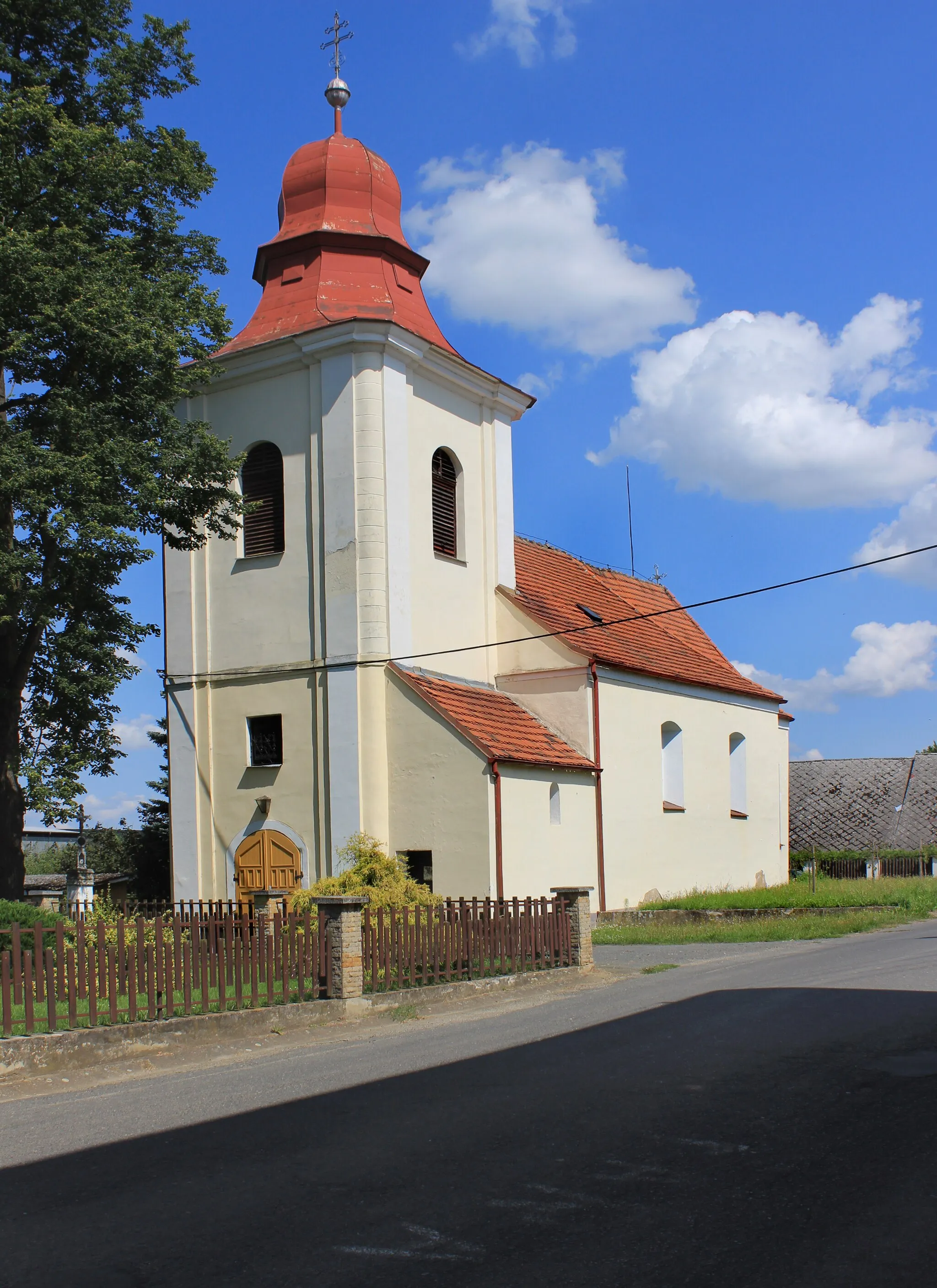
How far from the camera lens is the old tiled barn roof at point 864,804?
4466 cm

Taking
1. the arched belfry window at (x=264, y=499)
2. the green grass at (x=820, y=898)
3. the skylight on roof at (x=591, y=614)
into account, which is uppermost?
the arched belfry window at (x=264, y=499)

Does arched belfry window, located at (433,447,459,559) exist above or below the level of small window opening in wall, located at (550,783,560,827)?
above

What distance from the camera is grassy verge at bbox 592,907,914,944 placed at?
20.0 metres

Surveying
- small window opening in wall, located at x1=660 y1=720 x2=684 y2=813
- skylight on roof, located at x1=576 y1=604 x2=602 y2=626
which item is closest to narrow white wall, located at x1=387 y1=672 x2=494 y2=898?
skylight on roof, located at x1=576 y1=604 x2=602 y2=626

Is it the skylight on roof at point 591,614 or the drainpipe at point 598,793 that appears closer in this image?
the drainpipe at point 598,793

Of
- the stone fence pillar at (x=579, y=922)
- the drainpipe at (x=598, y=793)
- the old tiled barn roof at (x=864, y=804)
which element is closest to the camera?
the stone fence pillar at (x=579, y=922)

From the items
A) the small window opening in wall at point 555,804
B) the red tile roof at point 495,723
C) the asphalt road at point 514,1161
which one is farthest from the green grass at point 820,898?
the asphalt road at point 514,1161

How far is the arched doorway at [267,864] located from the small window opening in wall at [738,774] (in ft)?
43.0

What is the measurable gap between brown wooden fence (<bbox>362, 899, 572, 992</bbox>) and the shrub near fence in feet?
0.05

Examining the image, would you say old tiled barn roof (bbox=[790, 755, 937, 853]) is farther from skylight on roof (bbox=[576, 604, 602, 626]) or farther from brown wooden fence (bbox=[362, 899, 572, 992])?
brown wooden fence (bbox=[362, 899, 572, 992])

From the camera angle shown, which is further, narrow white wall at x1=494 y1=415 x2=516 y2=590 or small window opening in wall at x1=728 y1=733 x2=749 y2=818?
small window opening in wall at x1=728 y1=733 x2=749 y2=818

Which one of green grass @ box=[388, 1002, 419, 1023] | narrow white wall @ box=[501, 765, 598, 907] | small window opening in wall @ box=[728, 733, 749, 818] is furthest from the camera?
small window opening in wall @ box=[728, 733, 749, 818]

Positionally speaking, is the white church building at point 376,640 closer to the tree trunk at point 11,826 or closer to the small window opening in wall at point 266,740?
the small window opening in wall at point 266,740

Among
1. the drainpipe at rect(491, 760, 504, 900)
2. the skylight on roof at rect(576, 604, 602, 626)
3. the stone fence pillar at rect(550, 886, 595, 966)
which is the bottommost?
the stone fence pillar at rect(550, 886, 595, 966)
